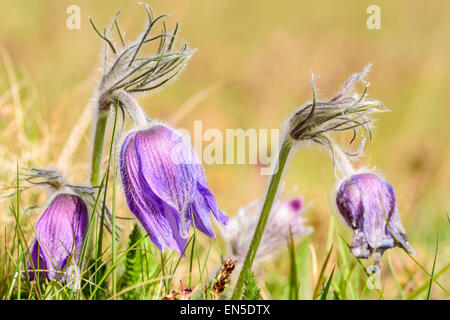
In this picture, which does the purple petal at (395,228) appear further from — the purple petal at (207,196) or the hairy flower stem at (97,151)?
the hairy flower stem at (97,151)

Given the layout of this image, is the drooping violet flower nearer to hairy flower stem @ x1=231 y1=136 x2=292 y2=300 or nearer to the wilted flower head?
hairy flower stem @ x1=231 y1=136 x2=292 y2=300

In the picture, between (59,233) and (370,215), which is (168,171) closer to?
(59,233)

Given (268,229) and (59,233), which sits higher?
(59,233)

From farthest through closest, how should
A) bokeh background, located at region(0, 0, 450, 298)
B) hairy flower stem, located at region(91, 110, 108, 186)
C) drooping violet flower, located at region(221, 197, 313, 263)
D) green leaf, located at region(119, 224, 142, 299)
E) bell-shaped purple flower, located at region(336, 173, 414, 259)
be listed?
bokeh background, located at region(0, 0, 450, 298) → drooping violet flower, located at region(221, 197, 313, 263) → green leaf, located at region(119, 224, 142, 299) → hairy flower stem, located at region(91, 110, 108, 186) → bell-shaped purple flower, located at region(336, 173, 414, 259)

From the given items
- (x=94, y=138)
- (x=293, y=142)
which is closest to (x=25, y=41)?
(x=94, y=138)

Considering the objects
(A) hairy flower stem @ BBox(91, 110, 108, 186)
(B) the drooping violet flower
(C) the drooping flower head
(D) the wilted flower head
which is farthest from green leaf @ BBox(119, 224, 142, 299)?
(D) the wilted flower head

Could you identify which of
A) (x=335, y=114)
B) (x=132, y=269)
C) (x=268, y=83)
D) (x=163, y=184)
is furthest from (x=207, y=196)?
(x=268, y=83)

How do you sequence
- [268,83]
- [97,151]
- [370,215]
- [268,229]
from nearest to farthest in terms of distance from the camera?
[370,215]
[97,151]
[268,229]
[268,83]
